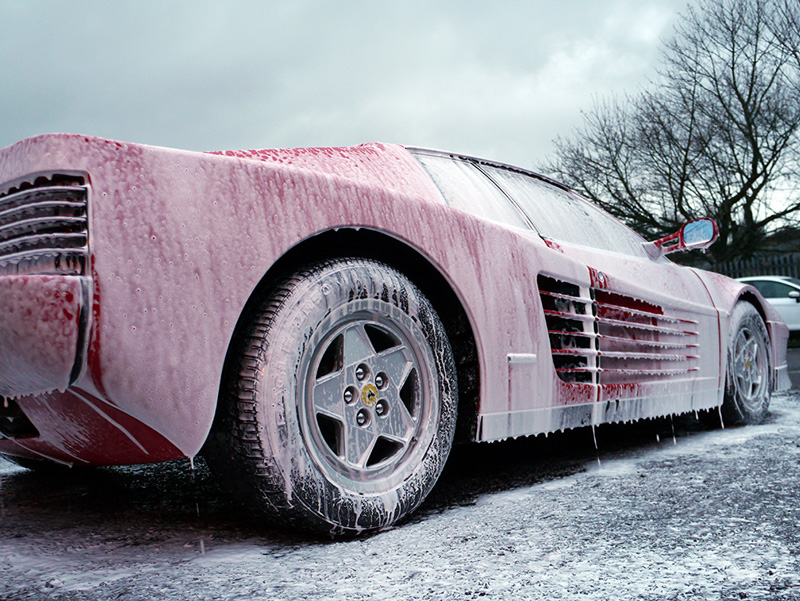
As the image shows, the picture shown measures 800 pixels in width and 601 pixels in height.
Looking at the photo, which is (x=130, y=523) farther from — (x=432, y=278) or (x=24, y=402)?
(x=432, y=278)

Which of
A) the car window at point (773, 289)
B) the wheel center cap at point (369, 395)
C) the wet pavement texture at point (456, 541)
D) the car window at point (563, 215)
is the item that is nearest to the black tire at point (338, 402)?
the wheel center cap at point (369, 395)

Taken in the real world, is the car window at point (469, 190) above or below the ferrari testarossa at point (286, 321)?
above

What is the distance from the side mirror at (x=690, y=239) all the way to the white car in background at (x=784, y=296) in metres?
9.06

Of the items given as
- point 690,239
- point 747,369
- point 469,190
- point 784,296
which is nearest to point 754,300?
point 747,369

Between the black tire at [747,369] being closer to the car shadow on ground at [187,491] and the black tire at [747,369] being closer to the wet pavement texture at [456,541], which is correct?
the car shadow on ground at [187,491]

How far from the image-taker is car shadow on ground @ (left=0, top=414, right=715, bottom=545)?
1.84 metres

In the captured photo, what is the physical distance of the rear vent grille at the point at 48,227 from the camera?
1.34 metres

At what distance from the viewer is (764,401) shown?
409cm

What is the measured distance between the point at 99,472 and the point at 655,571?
214 centimetres

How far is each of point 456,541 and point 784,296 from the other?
39.5ft

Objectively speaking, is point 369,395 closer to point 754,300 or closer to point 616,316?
point 616,316

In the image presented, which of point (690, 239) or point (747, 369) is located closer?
point (690, 239)

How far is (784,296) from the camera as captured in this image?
11.8 metres

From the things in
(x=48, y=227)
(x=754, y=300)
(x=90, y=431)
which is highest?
(x=48, y=227)
